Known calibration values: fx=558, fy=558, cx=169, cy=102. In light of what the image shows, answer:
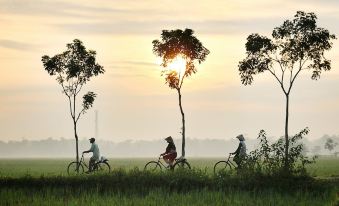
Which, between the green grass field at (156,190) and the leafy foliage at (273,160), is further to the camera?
the leafy foliage at (273,160)

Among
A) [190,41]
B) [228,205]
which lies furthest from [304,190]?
[190,41]

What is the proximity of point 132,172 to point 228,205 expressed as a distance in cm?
729

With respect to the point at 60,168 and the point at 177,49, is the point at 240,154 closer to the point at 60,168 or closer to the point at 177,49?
the point at 177,49

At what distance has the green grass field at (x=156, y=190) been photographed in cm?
2080

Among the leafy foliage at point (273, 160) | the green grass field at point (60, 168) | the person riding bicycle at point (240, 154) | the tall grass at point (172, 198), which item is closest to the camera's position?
the tall grass at point (172, 198)

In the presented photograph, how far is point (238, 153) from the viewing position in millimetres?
27484

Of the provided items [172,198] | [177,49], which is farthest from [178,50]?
[172,198]

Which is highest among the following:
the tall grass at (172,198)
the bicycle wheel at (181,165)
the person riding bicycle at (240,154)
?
the person riding bicycle at (240,154)

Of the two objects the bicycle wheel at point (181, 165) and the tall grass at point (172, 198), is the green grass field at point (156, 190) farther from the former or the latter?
the bicycle wheel at point (181, 165)

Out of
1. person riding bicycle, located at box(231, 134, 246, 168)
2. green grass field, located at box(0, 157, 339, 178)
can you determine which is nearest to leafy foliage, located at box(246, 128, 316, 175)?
person riding bicycle, located at box(231, 134, 246, 168)

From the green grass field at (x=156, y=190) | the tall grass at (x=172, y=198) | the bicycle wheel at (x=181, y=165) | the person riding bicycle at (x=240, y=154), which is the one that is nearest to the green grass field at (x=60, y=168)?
the bicycle wheel at (x=181, y=165)

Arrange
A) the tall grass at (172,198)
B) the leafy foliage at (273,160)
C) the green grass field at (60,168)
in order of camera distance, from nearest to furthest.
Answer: the tall grass at (172,198) < the leafy foliage at (273,160) < the green grass field at (60,168)

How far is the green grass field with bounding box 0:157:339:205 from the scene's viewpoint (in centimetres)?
2080

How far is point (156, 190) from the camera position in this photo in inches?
930
